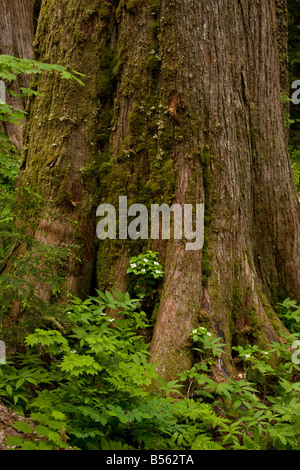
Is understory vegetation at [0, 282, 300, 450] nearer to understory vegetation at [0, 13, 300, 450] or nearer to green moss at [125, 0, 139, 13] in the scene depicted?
understory vegetation at [0, 13, 300, 450]

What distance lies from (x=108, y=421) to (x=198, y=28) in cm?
345

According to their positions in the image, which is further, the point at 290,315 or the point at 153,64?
the point at 290,315

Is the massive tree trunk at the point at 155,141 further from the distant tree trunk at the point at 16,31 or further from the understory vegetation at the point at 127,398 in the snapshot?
A: the distant tree trunk at the point at 16,31

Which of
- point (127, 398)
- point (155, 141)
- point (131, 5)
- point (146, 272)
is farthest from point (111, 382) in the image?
point (131, 5)

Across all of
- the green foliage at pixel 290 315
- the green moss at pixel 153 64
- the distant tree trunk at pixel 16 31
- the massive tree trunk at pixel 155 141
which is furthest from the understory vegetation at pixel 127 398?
the distant tree trunk at pixel 16 31

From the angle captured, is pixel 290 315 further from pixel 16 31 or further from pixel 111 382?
pixel 16 31

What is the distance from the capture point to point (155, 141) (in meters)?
4.19

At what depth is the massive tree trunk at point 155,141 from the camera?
4.11 metres

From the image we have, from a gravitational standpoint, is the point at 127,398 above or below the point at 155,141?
below

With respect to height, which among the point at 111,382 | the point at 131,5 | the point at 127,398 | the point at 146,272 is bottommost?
the point at 127,398

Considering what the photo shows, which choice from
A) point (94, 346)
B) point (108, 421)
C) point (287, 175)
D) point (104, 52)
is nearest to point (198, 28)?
point (104, 52)

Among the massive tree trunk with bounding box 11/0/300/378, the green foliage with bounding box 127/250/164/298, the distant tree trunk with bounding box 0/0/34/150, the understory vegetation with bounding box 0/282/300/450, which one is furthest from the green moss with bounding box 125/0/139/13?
the distant tree trunk with bounding box 0/0/34/150

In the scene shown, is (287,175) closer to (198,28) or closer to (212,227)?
(212,227)
